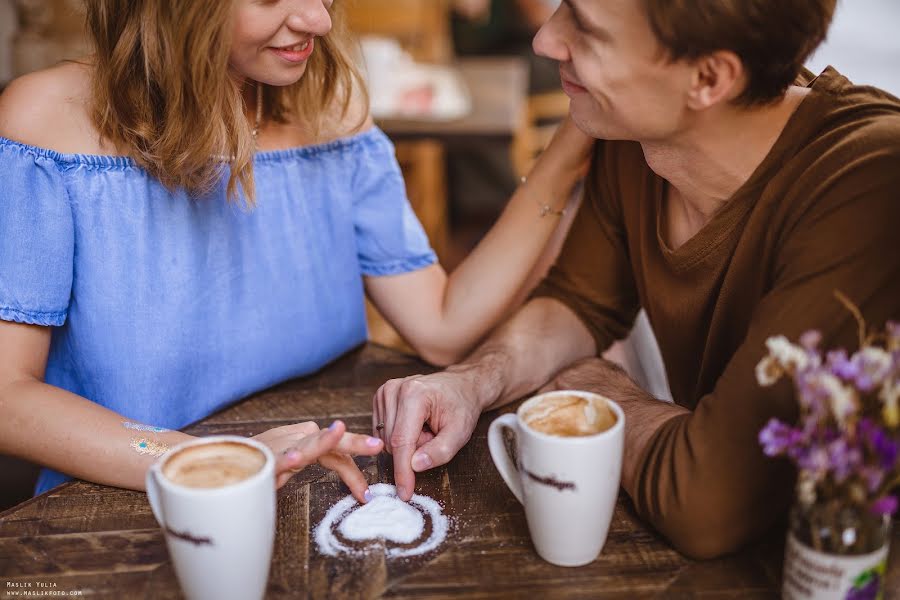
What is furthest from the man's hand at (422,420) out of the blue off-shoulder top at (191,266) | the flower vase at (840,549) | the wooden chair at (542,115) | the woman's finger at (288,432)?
the wooden chair at (542,115)

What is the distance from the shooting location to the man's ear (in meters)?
1.02

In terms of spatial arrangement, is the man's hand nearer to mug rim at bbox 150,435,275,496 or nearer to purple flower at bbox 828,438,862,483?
mug rim at bbox 150,435,275,496

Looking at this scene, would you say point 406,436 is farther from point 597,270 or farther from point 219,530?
point 597,270

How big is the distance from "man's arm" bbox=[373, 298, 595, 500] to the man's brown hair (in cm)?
51

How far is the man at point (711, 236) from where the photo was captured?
0.93 meters

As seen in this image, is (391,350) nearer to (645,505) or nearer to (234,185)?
(234,185)

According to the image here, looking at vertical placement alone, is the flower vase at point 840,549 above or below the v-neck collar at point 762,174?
below

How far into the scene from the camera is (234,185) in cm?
131

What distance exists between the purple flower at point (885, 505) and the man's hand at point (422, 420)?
510 mm

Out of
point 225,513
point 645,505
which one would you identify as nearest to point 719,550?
point 645,505

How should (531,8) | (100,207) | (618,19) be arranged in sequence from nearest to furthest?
(618,19) < (100,207) < (531,8)

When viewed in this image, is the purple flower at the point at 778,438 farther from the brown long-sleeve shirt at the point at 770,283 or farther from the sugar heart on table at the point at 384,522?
the sugar heart on table at the point at 384,522

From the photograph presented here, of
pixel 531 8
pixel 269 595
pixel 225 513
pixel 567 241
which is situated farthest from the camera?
pixel 531 8

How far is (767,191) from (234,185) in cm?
74
